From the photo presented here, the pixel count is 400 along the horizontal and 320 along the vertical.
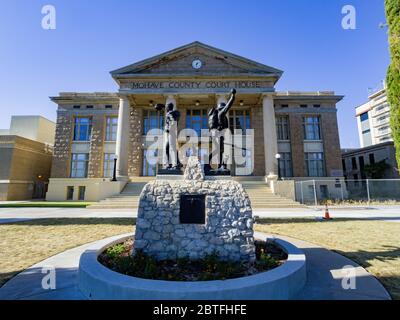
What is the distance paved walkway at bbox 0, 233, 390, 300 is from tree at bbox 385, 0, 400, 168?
1151 cm

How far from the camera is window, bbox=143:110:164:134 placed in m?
25.1

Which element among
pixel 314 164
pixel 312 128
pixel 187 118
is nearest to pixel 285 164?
pixel 314 164

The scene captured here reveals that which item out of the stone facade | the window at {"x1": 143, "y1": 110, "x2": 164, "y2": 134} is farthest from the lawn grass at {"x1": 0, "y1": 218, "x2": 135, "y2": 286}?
the stone facade

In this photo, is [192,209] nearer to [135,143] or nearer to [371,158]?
[135,143]

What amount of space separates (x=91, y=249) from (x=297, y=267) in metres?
3.98

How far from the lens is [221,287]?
279 cm

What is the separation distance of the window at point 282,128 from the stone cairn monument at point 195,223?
79.2 feet

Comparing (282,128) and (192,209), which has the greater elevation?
(282,128)

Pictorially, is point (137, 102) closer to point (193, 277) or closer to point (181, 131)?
point (181, 131)

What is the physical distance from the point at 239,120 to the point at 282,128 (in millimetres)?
5783

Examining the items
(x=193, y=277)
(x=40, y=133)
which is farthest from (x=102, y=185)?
(x=40, y=133)

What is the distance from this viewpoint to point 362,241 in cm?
657

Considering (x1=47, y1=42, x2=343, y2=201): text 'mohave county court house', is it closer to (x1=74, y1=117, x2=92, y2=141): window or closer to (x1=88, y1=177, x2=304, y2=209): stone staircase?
(x1=74, y1=117, x2=92, y2=141): window

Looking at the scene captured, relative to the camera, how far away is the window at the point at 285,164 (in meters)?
25.5
